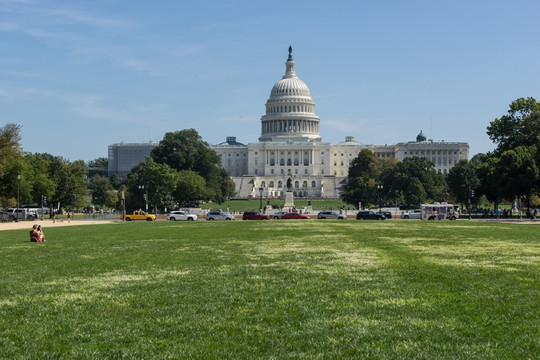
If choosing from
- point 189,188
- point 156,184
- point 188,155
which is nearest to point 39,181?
point 156,184

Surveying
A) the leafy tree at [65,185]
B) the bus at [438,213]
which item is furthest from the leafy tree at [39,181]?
the bus at [438,213]

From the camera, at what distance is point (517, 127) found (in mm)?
79250

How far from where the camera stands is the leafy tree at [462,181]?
10744 centimetres

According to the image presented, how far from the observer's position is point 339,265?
19.3 meters

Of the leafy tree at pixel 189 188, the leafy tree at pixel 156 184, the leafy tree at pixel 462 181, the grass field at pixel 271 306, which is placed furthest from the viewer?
the leafy tree at pixel 462 181

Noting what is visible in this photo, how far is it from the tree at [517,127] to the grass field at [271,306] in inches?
2285

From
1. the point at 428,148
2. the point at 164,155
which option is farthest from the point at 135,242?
the point at 428,148

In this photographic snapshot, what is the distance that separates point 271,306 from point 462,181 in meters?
101

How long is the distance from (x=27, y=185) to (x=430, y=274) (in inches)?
2491

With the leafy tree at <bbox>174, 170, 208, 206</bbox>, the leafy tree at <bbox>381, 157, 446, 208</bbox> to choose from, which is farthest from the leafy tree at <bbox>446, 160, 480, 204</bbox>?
the leafy tree at <bbox>174, 170, 208, 206</bbox>

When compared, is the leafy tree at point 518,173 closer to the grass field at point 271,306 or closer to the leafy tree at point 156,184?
the leafy tree at point 156,184

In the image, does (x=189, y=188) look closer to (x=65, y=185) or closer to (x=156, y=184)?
(x=156, y=184)

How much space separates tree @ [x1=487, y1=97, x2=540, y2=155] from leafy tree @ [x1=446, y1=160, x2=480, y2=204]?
2563 cm

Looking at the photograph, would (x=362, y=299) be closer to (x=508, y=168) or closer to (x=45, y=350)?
(x=45, y=350)
